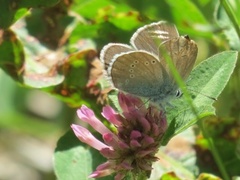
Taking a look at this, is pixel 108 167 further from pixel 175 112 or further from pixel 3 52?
pixel 3 52

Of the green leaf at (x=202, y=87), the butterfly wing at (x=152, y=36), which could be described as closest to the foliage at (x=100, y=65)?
the green leaf at (x=202, y=87)

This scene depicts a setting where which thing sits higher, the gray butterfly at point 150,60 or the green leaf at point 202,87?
the gray butterfly at point 150,60

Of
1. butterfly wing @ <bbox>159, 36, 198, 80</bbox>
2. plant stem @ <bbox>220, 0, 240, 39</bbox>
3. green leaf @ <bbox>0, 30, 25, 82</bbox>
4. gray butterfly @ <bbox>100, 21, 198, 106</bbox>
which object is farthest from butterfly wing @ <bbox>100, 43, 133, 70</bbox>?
green leaf @ <bbox>0, 30, 25, 82</bbox>

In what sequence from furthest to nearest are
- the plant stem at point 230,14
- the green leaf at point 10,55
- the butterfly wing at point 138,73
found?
the green leaf at point 10,55, the plant stem at point 230,14, the butterfly wing at point 138,73

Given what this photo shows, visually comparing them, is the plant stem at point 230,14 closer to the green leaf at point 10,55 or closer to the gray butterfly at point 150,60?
the gray butterfly at point 150,60

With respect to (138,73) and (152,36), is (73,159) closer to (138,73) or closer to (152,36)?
(138,73)

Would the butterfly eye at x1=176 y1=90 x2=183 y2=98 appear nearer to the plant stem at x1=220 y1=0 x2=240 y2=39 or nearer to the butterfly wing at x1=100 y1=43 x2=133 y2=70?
the butterfly wing at x1=100 y1=43 x2=133 y2=70

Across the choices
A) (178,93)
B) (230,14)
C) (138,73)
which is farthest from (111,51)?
(230,14)

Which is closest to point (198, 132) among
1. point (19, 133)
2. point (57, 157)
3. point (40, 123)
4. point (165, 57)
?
point (57, 157)
